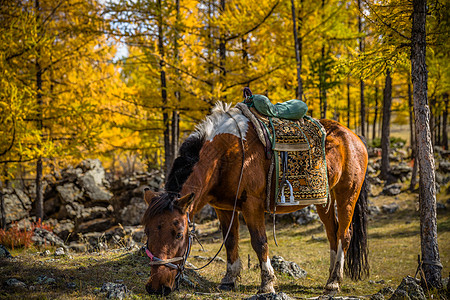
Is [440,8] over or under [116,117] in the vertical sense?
over

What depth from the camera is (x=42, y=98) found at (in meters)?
9.04

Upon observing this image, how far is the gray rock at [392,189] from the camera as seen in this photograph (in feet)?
39.6

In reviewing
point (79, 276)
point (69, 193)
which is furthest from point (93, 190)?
point (79, 276)

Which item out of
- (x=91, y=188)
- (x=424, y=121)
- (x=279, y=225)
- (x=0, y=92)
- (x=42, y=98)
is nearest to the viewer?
(x=424, y=121)

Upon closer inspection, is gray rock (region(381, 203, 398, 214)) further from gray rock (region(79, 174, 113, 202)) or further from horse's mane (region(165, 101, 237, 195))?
gray rock (region(79, 174, 113, 202))

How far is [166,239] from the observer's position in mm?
2945

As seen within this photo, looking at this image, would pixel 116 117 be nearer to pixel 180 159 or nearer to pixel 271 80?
pixel 271 80

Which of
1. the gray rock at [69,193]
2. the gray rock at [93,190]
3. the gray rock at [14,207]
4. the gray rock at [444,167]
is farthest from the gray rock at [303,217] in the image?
the gray rock at [14,207]

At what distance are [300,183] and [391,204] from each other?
27.5 feet

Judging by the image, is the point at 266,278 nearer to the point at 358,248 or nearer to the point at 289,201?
the point at 289,201

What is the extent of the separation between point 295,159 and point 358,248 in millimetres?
2158

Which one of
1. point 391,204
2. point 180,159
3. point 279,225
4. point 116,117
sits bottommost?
point 279,225

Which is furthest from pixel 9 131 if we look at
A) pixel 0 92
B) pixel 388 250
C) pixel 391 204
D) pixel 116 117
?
pixel 391 204

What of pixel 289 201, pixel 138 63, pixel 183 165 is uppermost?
pixel 138 63
